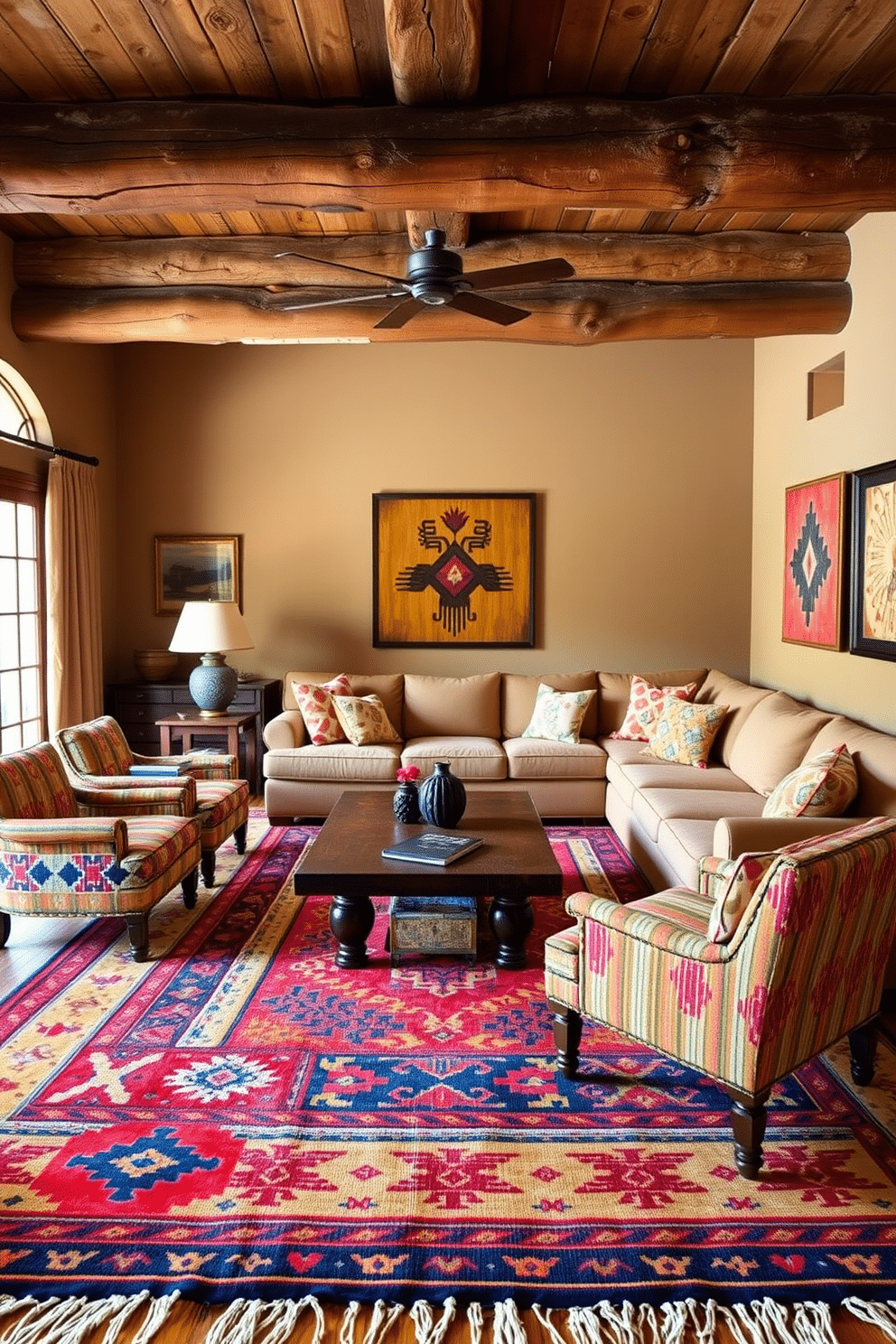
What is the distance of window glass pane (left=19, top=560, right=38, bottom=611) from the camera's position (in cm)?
553

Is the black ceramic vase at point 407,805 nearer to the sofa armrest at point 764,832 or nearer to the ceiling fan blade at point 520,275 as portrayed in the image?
the sofa armrest at point 764,832

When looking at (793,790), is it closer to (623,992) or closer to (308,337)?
(623,992)

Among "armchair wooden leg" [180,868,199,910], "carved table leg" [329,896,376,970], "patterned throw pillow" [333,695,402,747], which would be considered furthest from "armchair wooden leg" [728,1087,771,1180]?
"patterned throw pillow" [333,695,402,747]

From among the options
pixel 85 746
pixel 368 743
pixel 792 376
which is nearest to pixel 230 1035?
pixel 85 746

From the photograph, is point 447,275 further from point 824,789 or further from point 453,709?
point 453,709

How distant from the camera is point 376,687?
250 inches

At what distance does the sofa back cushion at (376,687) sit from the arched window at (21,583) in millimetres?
1476

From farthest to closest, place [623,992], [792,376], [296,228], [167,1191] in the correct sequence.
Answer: [792,376] → [296,228] → [623,992] → [167,1191]

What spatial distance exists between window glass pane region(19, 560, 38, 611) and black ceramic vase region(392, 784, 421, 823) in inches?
107

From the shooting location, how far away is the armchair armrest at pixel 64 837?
12.0 feet

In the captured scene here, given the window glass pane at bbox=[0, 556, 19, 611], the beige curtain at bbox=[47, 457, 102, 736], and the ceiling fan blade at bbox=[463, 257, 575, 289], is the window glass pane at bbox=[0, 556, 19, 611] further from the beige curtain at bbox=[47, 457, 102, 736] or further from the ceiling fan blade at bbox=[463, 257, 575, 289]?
the ceiling fan blade at bbox=[463, 257, 575, 289]

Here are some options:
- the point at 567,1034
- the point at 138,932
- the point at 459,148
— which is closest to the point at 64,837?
the point at 138,932

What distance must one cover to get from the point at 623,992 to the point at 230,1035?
4.34 feet

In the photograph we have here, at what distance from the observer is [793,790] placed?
370 centimetres
